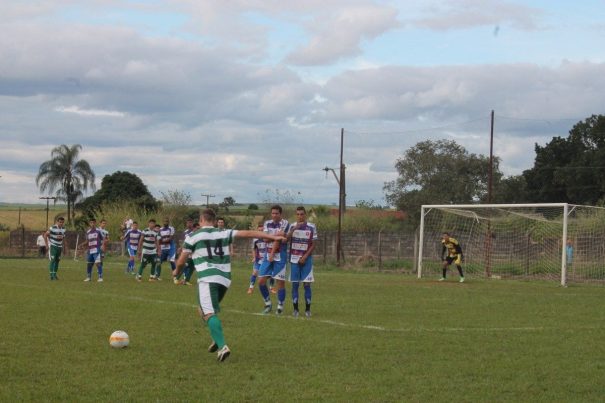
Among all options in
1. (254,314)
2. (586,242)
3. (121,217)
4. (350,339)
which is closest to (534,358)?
(350,339)

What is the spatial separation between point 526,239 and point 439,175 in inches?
1489

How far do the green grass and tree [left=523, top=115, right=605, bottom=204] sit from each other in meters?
Result: 50.6

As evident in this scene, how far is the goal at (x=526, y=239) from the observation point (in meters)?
33.1

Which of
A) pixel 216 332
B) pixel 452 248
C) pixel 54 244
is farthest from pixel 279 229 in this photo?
pixel 452 248

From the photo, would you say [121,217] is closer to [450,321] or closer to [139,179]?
[139,179]

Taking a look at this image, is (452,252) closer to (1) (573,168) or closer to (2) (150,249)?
(2) (150,249)

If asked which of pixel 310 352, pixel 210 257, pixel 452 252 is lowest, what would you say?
pixel 310 352

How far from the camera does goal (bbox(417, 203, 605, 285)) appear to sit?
108ft

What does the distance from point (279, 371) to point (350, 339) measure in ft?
10.2

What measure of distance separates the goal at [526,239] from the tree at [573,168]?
3445cm

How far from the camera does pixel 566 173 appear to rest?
71.9m

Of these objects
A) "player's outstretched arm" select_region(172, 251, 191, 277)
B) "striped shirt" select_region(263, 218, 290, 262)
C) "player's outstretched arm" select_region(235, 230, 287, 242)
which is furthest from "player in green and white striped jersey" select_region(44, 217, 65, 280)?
"player's outstretched arm" select_region(235, 230, 287, 242)

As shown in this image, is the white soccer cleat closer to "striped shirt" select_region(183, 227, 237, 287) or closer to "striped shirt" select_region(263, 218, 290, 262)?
"striped shirt" select_region(183, 227, 237, 287)

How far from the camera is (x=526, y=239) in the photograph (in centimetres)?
3503
